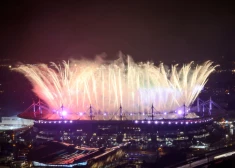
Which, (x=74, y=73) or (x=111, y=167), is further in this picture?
(x=74, y=73)

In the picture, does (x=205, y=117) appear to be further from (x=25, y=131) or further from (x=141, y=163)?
(x=25, y=131)

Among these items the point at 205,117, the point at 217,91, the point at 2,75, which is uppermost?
the point at 2,75

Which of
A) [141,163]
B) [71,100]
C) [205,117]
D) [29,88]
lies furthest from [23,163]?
[29,88]

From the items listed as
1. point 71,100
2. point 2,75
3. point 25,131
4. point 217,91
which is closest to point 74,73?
point 71,100

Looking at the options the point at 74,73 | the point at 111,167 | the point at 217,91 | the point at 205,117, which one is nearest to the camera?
the point at 111,167

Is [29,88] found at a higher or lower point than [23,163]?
higher

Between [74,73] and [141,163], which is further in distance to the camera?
[74,73]

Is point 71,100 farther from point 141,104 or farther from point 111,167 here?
point 111,167

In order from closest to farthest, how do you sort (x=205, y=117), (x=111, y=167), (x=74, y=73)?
(x=111, y=167)
(x=205, y=117)
(x=74, y=73)

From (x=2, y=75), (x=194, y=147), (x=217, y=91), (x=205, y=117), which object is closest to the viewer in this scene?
(x=194, y=147)
